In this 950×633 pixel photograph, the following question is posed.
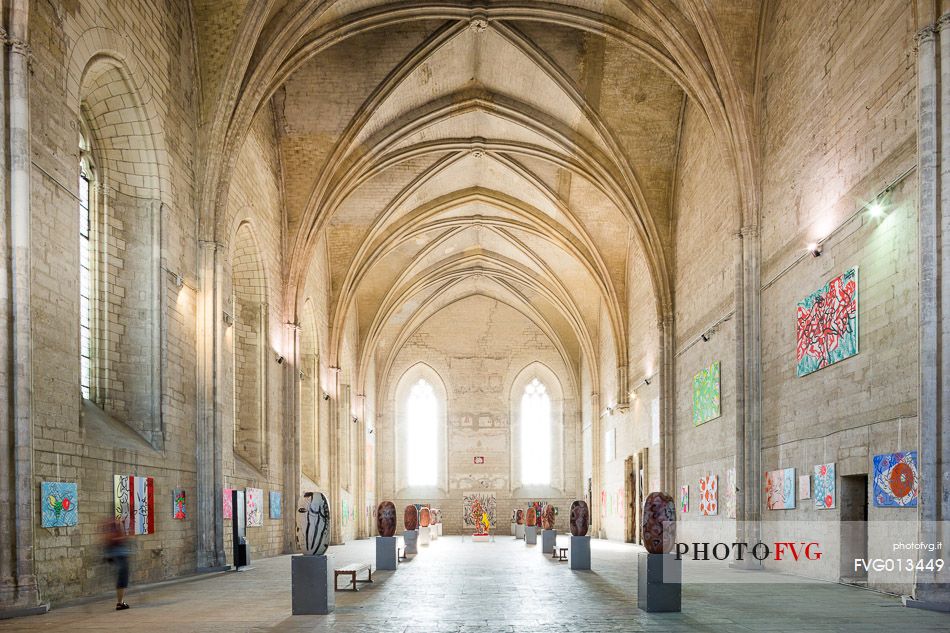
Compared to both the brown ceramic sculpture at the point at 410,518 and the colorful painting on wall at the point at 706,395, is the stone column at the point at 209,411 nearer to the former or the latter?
the brown ceramic sculpture at the point at 410,518

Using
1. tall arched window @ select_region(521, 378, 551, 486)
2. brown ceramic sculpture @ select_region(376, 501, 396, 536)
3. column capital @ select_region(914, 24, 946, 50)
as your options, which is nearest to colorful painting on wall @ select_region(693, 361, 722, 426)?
brown ceramic sculpture @ select_region(376, 501, 396, 536)

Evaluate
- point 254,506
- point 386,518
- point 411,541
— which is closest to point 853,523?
point 386,518

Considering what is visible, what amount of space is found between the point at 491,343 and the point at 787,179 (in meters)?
28.8

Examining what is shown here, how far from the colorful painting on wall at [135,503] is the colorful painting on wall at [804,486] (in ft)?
33.7

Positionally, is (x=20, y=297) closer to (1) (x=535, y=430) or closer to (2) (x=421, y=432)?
(2) (x=421, y=432)

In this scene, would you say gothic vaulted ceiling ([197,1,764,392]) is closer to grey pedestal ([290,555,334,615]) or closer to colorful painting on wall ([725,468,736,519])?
colorful painting on wall ([725,468,736,519])

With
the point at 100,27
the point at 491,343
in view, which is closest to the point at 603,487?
the point at 491,343

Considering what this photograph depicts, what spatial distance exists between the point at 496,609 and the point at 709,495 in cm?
1154

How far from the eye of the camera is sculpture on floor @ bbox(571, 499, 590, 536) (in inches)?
671

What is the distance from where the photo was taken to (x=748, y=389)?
704 inches

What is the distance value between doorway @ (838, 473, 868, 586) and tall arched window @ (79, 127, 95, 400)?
11472mm

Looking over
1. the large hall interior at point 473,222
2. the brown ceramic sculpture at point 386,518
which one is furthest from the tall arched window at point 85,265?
the brown ceramic sculpture at point 386,518

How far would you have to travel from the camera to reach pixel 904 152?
11781 mm

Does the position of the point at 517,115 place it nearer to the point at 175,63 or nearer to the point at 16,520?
the point at 175,63
